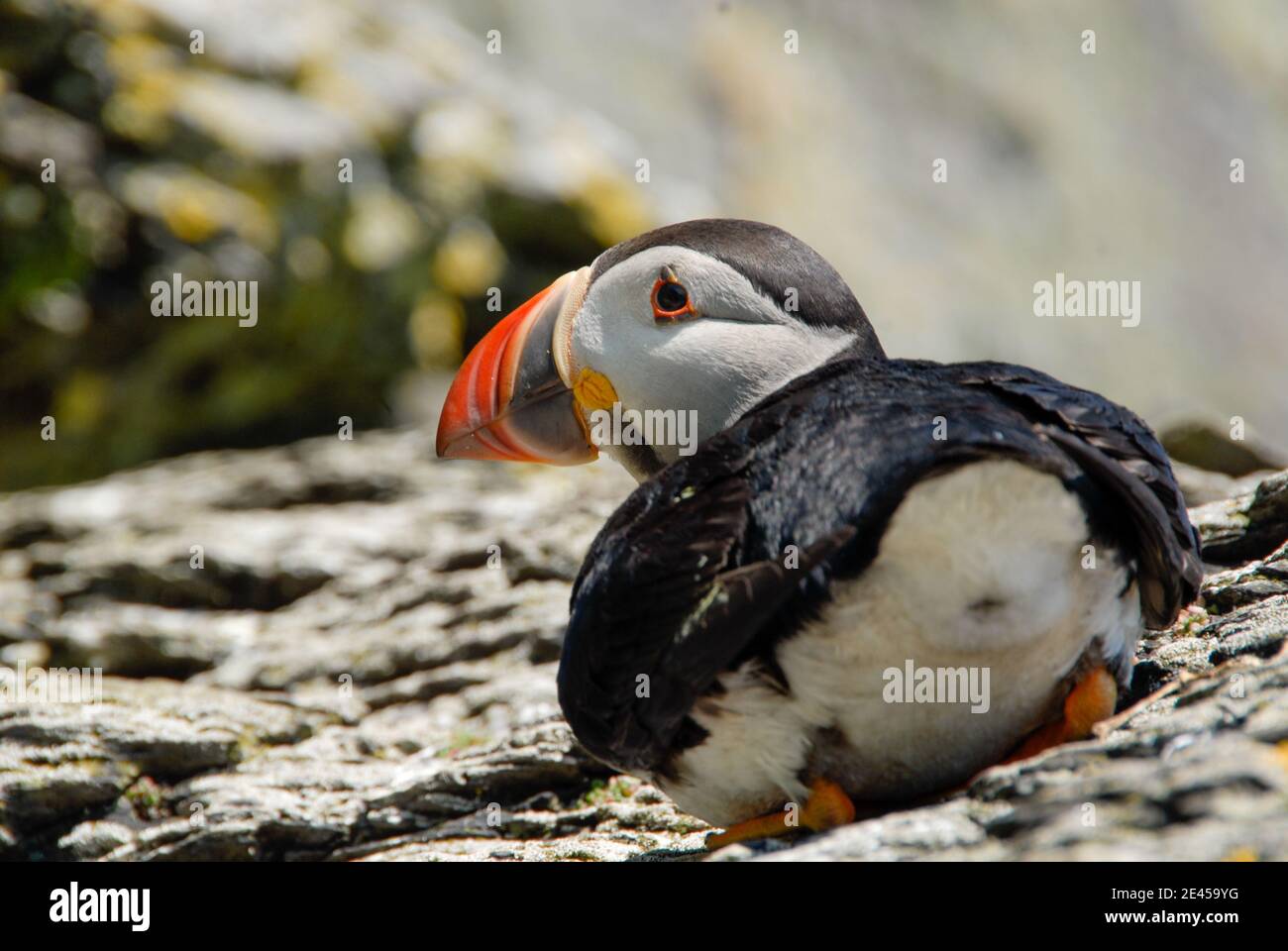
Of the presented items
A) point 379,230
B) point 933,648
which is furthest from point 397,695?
point 379,230

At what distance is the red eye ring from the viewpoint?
5105 millimetres

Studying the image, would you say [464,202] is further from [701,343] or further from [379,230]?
[701,343]

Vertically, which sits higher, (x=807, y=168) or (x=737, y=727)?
(x=807, y=168)

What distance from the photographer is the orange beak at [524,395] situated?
556 cm

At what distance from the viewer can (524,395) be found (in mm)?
5648

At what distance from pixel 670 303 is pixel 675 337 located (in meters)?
0.14

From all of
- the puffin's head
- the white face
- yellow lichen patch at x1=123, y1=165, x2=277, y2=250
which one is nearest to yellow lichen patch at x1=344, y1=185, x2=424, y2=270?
yellow lichen patch at x1=123, y1=165, x2=277, y2=250

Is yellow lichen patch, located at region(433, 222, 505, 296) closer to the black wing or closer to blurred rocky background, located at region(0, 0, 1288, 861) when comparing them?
blurred rocky background, located at region(0, 0, 1288, 861)

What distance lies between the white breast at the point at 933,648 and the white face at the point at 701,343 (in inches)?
51.1

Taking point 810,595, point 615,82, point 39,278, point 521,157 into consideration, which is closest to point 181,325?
point 39,278

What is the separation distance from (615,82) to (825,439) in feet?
61.1

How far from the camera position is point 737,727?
4.00 m
